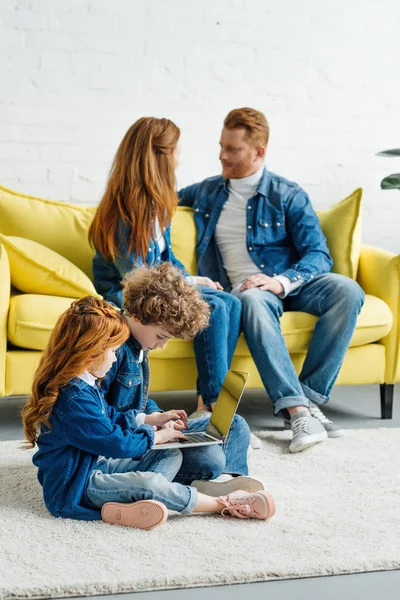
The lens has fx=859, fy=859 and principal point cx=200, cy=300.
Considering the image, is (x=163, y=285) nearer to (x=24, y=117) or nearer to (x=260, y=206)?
(x=260, y=206)

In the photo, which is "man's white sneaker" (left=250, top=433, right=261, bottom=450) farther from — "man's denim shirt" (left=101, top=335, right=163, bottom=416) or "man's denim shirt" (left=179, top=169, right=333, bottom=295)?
"man's denim shirt" (left=179, top=169, right=333, bottom=295)

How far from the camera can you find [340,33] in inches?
154

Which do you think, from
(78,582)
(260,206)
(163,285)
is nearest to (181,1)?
(260,206)

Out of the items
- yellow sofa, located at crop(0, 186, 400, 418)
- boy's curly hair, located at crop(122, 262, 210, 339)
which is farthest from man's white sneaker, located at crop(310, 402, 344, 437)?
boy's curly hair, located at crop(122, 262, 210, 339)

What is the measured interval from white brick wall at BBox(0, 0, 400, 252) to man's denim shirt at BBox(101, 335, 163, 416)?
64.0 inches

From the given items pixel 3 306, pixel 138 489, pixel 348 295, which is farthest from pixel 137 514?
pixel 348 295

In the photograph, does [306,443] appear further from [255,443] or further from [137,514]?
[137,514]

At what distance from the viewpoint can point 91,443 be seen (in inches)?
75.5

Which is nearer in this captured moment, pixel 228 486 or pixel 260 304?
pixel 228 486

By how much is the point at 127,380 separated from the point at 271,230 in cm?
129

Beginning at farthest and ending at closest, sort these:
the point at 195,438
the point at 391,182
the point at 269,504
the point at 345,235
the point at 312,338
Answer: the point at 391,182 < the point at 345,235 < the point at 312,338 < the point at 195,438 < the point at 269,504

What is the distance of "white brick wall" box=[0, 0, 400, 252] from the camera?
3.56 meters

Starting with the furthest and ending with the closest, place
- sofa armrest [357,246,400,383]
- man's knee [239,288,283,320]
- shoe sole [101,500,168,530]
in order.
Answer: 1. sofa armrest [357,246,400,383]
2. man's knee [239,288,283,320]
3. shoe sole [101,500,168,530]

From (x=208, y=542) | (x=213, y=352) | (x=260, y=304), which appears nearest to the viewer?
(x=208, y=542)
